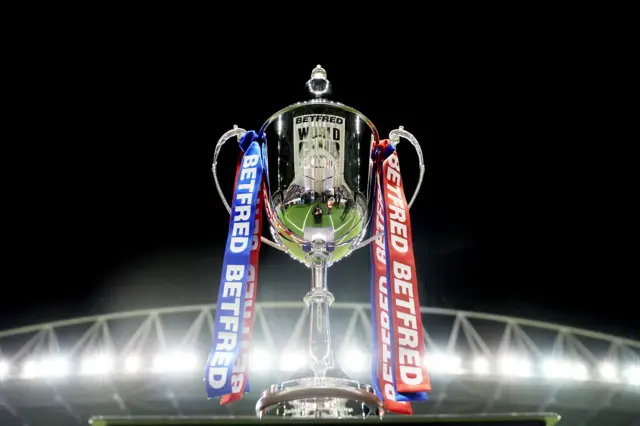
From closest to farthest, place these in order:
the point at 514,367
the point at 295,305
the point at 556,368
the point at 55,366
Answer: the point at 55,366, the point at 556,368, the point at 295,305, the point at 514,367

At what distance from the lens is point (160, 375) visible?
13422mm

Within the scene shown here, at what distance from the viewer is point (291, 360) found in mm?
14883

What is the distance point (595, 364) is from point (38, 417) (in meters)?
15.3

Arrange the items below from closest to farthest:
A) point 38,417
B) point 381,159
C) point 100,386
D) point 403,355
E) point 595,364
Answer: point 403,355, point 381,159, point 38,417, point 100,386, point 595,364

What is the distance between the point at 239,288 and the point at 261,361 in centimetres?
1355

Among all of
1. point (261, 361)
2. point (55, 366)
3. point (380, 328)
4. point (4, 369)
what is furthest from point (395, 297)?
point (4, 369)

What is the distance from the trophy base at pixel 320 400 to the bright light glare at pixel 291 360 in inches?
509

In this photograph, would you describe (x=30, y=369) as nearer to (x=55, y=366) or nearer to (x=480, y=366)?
(x=55, y=366)

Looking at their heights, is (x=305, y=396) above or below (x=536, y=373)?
below

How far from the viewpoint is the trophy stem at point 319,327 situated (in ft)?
7.98

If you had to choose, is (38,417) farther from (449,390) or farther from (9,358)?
(9,358)

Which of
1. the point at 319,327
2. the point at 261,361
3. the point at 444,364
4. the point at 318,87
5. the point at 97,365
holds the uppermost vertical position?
the point at 261,361

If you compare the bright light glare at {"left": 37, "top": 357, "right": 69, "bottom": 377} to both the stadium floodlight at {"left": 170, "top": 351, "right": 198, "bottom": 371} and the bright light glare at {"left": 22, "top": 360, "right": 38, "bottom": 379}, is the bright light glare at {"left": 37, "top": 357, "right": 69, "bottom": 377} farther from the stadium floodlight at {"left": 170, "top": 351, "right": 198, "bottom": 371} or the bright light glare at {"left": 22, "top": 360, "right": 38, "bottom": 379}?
the stadium floodlight at {"left": 170, "top": 351, "right": 198, "bottom": 371}

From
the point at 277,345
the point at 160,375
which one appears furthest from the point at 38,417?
the point at 277,345
